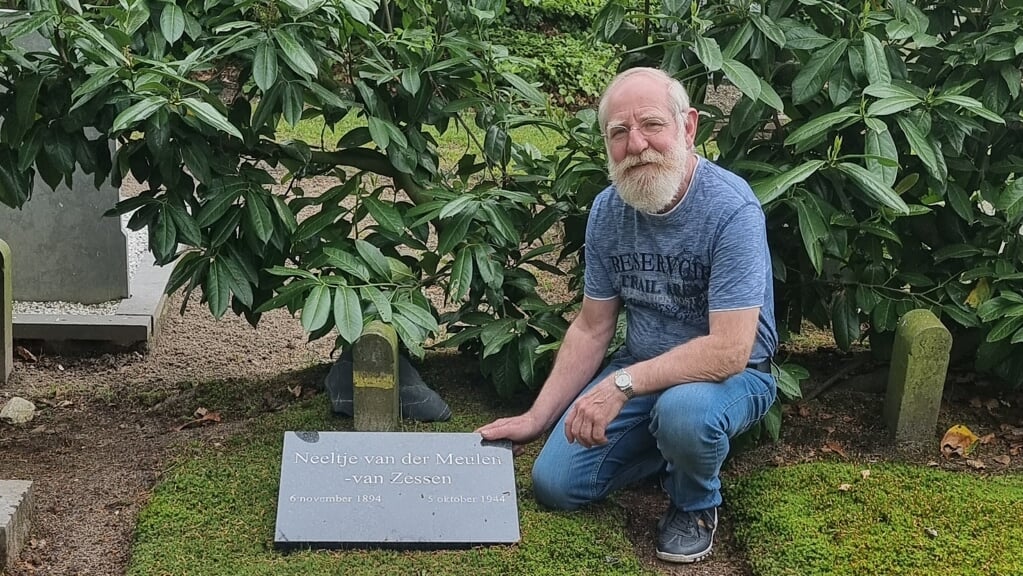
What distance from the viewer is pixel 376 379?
3441 mm

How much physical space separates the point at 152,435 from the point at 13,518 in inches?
37.0

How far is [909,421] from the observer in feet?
11.8

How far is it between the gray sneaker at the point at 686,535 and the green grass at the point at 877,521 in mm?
124

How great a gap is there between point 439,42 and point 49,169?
1.38m

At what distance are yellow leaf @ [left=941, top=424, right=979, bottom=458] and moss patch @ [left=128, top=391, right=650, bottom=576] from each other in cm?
120

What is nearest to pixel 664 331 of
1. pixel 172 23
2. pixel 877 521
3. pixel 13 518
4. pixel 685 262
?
pixel 685 262

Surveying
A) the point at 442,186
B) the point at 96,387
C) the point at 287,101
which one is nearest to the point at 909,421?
the point at 442,186

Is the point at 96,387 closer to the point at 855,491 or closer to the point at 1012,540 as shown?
the point at 855,491

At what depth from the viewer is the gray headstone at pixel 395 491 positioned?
3002 millimetres

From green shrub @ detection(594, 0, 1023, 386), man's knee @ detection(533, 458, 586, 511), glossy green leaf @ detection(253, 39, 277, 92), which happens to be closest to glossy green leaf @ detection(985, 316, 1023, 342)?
green shrub @ detection(594, 0, 1023, 386)

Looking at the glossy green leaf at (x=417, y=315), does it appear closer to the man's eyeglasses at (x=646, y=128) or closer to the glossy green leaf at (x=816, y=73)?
the man's eyeglasses at (x=646, y=128)

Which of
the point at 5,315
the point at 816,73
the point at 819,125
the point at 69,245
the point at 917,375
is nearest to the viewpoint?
the point at 819,125

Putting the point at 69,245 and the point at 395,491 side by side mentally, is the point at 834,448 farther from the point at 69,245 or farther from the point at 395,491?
the point at 69,245

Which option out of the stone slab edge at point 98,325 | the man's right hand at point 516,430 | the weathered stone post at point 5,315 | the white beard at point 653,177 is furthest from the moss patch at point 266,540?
the stone slab edge at point 98,325
